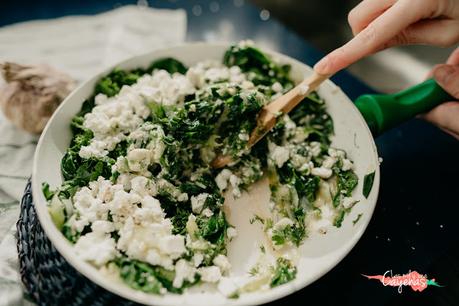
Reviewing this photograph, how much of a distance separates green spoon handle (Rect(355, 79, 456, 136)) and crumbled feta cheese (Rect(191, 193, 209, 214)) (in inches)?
21.2

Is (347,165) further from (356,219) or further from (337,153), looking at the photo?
(356,219)

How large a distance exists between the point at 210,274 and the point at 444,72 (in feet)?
2.72

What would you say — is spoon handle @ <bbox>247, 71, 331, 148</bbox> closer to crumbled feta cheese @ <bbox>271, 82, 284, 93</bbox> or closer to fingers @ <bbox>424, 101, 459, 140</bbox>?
crumbled feta cheese @ <bbox>271, 82, 284, 93</bbox>

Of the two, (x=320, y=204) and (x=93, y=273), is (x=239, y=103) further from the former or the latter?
(x=93, y=273)

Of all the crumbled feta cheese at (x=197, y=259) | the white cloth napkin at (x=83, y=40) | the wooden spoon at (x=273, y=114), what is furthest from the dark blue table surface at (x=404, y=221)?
the wooden spoon at (x=273, y=114)

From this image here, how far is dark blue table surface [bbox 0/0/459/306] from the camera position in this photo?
3.86ft

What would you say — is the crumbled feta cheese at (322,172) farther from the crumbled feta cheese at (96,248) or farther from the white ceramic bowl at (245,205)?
the crumbled feta cheese at (96,248)

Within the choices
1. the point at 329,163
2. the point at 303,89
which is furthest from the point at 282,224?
the point at 303,89

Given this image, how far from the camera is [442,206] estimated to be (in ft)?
4.50

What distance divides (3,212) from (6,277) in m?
0.21

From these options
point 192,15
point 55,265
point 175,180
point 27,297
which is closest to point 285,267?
point 175,180

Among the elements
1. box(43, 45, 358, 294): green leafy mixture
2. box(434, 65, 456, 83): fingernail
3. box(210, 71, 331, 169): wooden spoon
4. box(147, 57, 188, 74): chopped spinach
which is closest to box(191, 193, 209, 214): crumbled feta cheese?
box(43, 45, 358, 294): green leafy mixture

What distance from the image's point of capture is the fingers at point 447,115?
1.36m

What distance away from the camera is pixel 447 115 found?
137 cm
